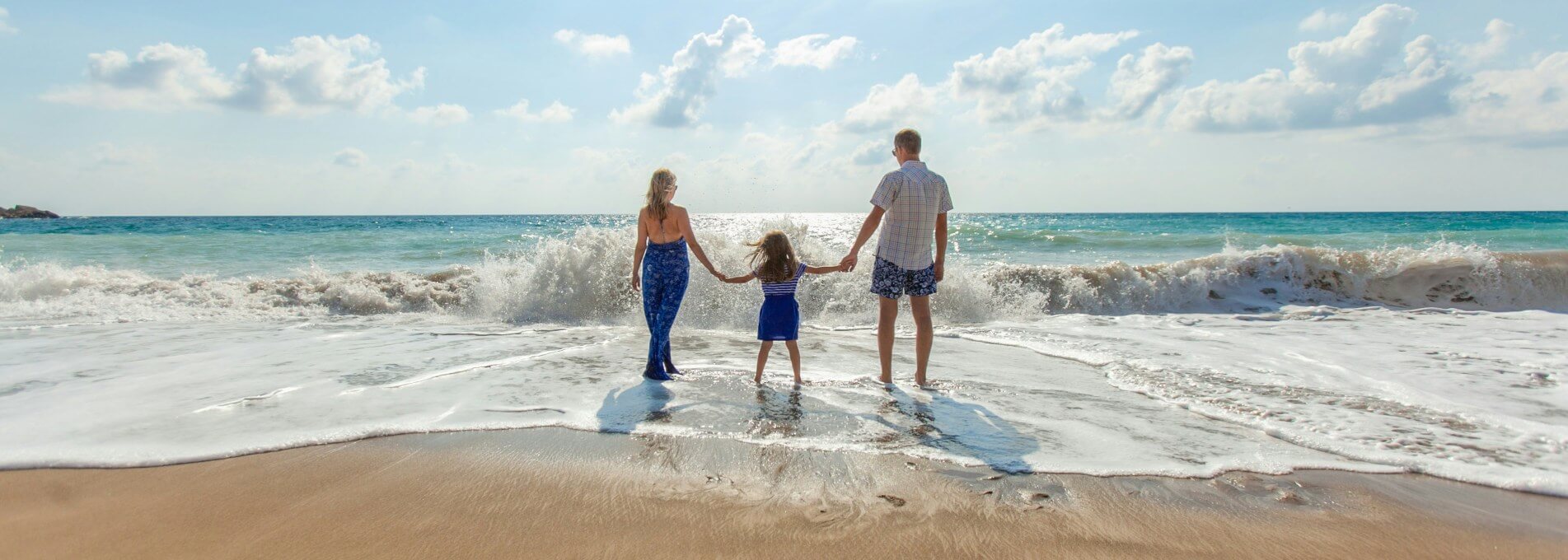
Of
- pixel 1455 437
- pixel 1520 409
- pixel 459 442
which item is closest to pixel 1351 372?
pixel 1520 409

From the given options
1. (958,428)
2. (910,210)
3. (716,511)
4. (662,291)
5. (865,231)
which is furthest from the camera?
(662,291)

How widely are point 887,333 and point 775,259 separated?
0.98 m

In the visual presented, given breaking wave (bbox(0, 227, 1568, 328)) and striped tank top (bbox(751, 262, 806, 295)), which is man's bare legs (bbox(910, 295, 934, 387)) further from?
breaking wave (bbox(0, 227, 1568, 328))

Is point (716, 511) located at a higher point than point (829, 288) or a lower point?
lower

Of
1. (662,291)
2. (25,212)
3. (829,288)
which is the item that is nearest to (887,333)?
(662,291)

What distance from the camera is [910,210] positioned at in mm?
5000

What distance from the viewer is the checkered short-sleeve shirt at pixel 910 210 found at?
16.4ft

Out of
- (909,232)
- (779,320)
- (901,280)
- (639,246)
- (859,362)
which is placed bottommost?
(859,362)

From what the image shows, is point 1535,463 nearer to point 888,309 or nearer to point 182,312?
point 888,309

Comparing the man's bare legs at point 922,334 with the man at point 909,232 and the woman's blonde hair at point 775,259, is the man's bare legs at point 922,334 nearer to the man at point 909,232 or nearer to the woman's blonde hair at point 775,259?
the man at point 909,232

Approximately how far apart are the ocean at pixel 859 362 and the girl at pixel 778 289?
334 mm

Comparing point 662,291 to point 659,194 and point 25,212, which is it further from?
point 25,212

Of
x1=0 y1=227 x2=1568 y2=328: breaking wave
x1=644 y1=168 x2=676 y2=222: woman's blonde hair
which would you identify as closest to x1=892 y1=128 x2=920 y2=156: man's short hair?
x1=644 y1=168 x2=676 y2=222: woman's blonde hair

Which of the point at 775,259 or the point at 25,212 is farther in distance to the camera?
the point at 25,212
